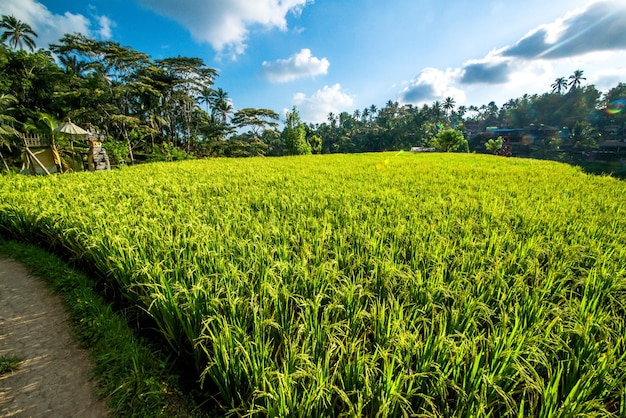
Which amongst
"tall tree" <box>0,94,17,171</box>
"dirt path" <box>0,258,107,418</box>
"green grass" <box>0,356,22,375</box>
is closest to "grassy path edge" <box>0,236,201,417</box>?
"dirt path" <box>0,258,107,418</box>

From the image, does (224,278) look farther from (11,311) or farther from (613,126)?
(613,126)

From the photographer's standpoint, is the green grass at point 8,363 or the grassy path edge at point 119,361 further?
the green grass at point 8,363

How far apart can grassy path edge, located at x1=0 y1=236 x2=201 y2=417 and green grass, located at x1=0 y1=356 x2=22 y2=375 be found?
13.6 inches

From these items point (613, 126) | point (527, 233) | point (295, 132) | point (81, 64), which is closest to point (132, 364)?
point (527, 233)

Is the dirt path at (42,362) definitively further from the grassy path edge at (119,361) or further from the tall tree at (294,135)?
the tall tree at (294,135)

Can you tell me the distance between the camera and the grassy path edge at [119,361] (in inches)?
60.8

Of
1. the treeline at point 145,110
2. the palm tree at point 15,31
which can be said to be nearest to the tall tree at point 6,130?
the treeline at point 145,110

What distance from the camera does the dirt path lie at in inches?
61.8

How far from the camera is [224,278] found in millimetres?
1980

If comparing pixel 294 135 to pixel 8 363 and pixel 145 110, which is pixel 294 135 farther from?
pixel 8 363

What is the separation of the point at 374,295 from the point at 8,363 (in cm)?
273

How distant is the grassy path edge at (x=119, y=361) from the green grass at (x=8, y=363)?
35 cm

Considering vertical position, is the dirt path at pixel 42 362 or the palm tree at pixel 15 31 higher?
the palm tree at pixel 15 31

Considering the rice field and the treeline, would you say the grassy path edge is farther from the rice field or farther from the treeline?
the treeline
